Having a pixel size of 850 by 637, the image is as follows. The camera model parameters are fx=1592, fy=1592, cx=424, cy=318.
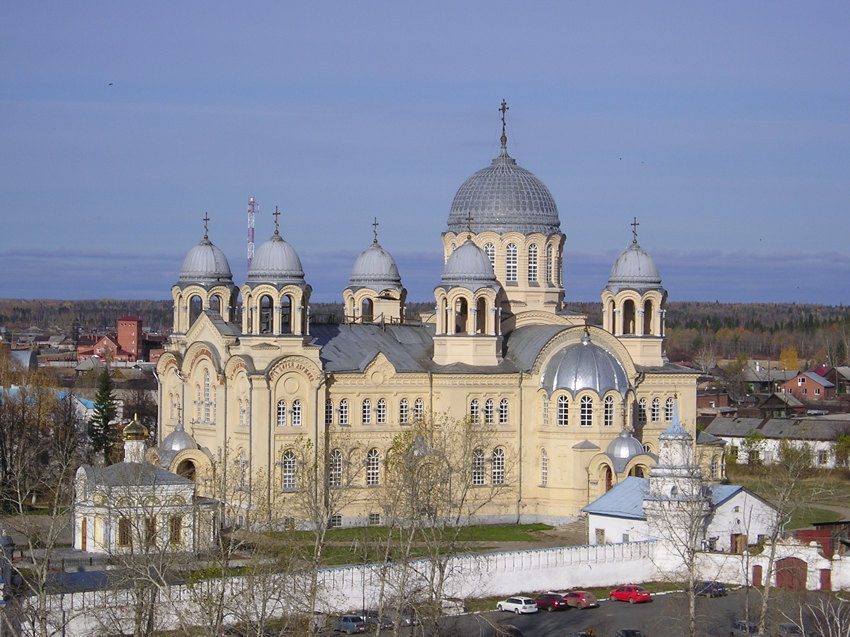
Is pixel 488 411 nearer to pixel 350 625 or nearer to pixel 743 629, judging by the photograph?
pixel 350 625

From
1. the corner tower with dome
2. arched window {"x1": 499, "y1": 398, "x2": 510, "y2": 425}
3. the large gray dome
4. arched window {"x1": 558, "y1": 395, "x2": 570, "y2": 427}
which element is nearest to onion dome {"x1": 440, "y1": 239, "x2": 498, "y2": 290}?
the corner tower with dome

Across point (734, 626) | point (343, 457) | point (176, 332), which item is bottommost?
point (734, 626)

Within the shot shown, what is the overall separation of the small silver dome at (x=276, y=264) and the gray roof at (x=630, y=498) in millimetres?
11688

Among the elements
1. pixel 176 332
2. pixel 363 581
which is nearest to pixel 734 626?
pixel 363 581

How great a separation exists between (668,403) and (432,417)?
8.69 metres

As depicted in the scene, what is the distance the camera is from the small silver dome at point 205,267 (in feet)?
181

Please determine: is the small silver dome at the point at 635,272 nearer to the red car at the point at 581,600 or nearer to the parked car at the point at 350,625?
the red car at the point at 581,600

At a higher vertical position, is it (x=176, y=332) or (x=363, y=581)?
(x=176, y=332)

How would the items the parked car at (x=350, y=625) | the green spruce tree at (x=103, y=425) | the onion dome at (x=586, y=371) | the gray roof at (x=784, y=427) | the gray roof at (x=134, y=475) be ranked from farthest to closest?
the gray roof at (x=784, y=427) → the green spruce tree at (x=103, y=425) → the onion dome at (x=586, y=371) → the gray roof at (x=134, y=475) → the parked car at (x=350, y=625)

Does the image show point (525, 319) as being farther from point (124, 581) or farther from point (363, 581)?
point (124, 581)

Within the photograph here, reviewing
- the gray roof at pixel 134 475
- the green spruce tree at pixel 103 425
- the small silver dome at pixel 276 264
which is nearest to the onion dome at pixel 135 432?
the gray roof at pixel 134 475

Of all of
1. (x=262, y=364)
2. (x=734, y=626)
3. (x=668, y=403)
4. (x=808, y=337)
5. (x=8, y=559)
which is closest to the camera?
A: (x=8, y=559)

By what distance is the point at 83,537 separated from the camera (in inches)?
1734

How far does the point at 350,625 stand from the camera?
35625mm
